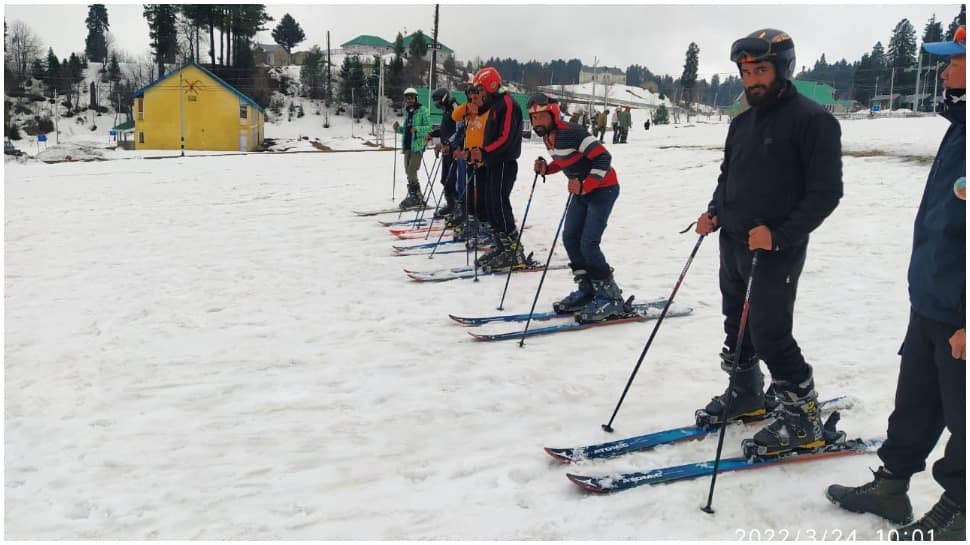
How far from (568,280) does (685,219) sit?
156 inches

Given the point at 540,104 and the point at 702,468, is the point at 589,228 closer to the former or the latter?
the point at 540,104

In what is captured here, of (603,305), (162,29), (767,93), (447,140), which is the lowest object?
(603,305)

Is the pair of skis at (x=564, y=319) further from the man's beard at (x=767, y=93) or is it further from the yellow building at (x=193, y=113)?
the yellow building at (x=193, y=113)

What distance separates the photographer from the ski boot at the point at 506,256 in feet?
24.0

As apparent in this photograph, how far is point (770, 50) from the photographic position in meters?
2.94

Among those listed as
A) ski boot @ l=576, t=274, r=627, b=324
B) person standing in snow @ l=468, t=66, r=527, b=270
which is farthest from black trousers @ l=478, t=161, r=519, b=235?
ski boot @ l=576, t=274, r=627, b=324

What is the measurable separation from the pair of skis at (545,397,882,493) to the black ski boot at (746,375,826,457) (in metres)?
0.04

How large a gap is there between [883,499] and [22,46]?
80.8 m

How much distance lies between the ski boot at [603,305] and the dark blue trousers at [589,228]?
7 centimetres

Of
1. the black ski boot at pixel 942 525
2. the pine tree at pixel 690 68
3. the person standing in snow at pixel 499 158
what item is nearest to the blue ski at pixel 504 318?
the person standing in snow at pixel 499 158

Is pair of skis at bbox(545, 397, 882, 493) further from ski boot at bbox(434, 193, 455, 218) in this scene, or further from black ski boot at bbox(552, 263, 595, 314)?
ski boot at bbox(434, 193, 455, 218)

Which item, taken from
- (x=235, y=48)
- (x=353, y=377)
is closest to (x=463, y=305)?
(x=353, y=377)

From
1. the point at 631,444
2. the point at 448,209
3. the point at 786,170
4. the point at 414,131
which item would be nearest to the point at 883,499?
the point at 631,444

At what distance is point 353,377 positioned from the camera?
4.41 metres
